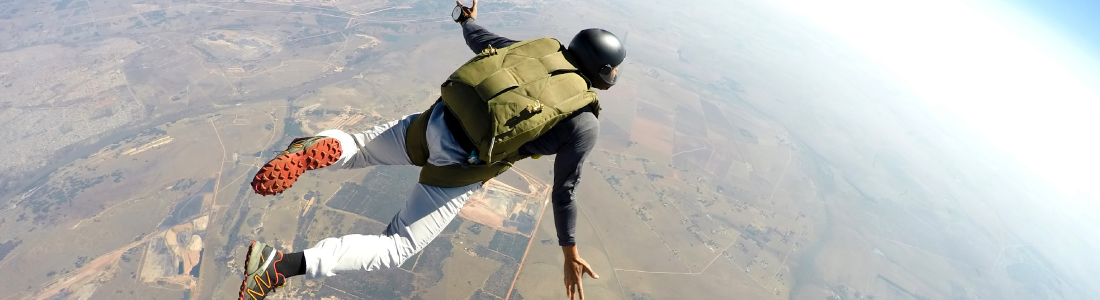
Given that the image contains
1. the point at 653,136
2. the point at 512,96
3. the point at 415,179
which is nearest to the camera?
the point at 512,96

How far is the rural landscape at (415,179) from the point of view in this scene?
62.1ft

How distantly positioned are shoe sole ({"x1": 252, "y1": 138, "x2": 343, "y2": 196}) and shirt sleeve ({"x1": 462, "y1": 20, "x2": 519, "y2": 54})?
1481 mm

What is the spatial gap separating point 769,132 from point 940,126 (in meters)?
55.6

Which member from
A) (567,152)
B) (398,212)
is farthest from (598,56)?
(398,212)

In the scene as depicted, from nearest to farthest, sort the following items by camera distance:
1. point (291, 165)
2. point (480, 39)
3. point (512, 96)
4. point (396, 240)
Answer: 1. point (291, 165)
2. point (512, 96)
3. point (396, 240)
4. point (480, 39)

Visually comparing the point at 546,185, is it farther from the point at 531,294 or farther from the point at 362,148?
the point at 362,148

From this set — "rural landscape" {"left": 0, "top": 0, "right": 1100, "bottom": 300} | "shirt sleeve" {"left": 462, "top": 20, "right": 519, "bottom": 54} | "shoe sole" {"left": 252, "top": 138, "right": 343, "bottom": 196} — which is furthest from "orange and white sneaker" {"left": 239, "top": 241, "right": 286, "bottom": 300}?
"shirt sleeve" {"left": 462, "top": 20, "right": 519, "bottom": 54}

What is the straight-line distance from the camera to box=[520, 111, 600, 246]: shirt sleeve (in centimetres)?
261

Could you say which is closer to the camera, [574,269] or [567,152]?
[567,152]

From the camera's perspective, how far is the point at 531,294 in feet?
59.7

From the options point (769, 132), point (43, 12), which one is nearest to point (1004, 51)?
point (769, 132)

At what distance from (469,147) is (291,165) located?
1.11 metres

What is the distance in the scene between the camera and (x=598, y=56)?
286 cm

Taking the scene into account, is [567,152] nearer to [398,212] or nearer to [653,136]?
[398,212]
